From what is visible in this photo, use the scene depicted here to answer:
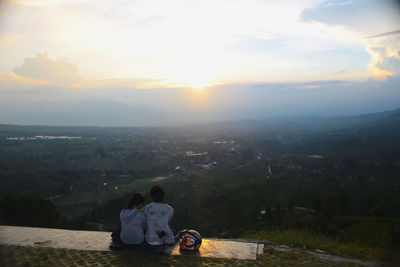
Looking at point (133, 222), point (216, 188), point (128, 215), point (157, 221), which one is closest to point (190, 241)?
point (157, 221)

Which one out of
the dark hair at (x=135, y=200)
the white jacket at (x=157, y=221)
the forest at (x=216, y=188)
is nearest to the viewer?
the white jacket at (x=157, y=221)

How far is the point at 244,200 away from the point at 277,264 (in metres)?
56.0

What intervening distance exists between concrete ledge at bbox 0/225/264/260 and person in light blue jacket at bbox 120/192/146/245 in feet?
2.89

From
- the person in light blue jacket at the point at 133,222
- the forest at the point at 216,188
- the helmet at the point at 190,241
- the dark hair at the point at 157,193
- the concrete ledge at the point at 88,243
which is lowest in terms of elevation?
the forest at the point at 216,188

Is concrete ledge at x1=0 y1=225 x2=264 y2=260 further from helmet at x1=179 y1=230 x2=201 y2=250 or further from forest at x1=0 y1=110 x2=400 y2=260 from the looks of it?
forest at x1=0 y1=110 x2=400 y2=260

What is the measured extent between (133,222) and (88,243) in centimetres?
218

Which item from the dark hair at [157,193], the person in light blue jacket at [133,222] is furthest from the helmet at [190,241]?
the dark hair at [157,193]

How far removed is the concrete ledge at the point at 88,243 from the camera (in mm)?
8336

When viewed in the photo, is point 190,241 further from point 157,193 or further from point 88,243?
point 88,243

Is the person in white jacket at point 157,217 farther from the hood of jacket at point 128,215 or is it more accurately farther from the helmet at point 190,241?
the helmet at point 190,241

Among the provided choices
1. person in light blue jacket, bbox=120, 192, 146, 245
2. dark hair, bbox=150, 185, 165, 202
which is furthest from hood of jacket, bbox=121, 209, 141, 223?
dark hair, bbox=150, 185, 165, 202

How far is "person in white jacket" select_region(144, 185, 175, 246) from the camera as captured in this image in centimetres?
804

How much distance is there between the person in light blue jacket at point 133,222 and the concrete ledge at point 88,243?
2.89 feet

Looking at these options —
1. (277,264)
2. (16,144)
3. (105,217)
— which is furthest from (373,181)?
(16,144)
